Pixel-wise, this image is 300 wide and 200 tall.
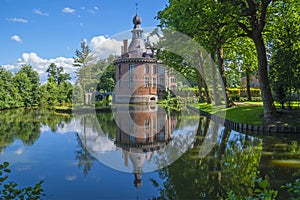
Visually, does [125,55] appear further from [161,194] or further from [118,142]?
[161,194]

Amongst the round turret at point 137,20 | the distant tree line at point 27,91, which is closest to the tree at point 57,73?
the distant tree line at point 27,91

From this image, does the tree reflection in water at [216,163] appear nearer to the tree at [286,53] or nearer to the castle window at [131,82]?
the tree at [286,53]

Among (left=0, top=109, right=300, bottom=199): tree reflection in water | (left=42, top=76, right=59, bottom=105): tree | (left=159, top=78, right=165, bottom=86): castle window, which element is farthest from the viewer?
(left=42, top=76, right=59, bottom=105): tree

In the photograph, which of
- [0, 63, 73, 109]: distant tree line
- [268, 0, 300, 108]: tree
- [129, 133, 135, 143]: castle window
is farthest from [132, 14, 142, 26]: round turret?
[129, 133, 135, 143]: castle window

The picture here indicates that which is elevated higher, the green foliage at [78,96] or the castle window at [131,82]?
the castle window at [131,82]

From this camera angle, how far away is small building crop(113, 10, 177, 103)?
4181cm

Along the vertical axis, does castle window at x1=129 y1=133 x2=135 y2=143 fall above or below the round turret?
below

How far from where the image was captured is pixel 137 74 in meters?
42.0

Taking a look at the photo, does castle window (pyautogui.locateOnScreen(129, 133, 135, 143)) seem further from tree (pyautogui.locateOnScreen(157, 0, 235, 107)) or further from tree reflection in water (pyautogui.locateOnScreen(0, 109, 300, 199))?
tree (pyautogui.locateOnScreen(157, 0, 235, 107))

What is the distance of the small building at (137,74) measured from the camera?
4181 centimetres

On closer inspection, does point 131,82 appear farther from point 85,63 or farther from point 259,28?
point 259,28

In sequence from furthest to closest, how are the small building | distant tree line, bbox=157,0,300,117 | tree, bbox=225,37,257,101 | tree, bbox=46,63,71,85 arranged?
tree, bbox=46,63,71,85 < the small building < tree, bbox=225,37,257,101 < distant tree line, bbox=157,0,300,117

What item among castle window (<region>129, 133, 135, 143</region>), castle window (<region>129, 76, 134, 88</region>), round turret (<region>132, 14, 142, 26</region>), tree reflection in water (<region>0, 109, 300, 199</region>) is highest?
round turret (<region>132, 14, 142, 26</region>)

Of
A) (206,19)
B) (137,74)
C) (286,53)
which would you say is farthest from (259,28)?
(137,74)
